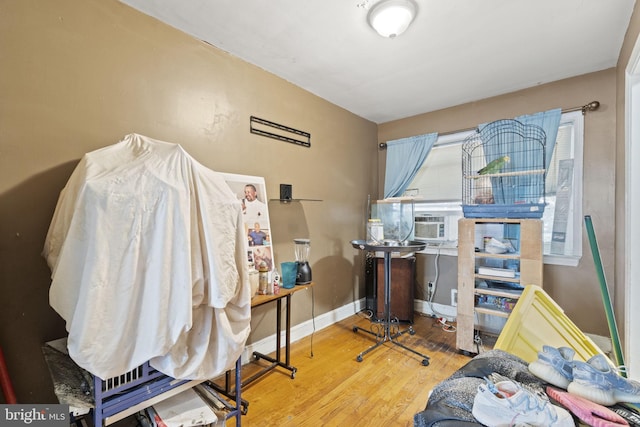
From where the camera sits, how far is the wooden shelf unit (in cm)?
227

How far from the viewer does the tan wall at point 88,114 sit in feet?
4.44

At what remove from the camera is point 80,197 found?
1.03 m

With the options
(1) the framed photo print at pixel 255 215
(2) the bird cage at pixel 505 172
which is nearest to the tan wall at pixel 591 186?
(2) the bird cage at pixel 505 172

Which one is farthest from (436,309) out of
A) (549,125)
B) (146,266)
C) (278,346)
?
(146,266)

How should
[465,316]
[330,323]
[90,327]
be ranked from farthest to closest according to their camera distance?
[330,323] → [465,316] → [90,327]

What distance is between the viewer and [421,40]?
6.62 feet

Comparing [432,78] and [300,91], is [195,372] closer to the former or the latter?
[300,91]

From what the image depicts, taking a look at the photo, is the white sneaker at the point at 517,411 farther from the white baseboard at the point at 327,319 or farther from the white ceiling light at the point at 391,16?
the white ceiling light at the point at 391,16

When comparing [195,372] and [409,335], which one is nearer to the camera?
[195,372]

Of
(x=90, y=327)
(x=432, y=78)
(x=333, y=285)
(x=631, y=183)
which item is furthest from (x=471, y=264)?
(x=90, y=327)

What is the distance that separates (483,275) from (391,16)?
2.20 m

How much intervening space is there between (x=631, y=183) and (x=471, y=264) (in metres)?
1.17

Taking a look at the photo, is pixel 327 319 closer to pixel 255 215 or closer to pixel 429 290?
pixel 429 290

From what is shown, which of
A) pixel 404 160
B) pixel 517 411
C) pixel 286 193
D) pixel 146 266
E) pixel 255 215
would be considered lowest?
pixel 517 411
